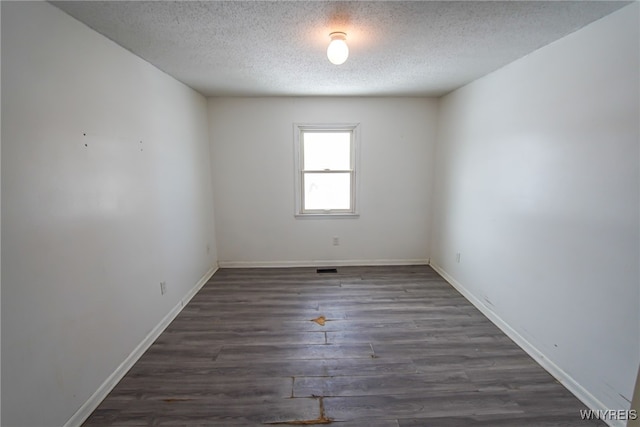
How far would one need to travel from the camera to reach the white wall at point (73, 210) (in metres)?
1.37

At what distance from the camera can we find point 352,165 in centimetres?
424

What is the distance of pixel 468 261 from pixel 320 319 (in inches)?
72.0

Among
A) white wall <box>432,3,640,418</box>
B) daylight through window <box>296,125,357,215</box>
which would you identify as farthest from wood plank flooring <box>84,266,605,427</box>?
daylight through window <box>296,125,357,215</box>

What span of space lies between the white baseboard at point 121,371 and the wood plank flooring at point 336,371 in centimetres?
4

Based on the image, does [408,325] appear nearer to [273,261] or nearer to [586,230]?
[586,230]

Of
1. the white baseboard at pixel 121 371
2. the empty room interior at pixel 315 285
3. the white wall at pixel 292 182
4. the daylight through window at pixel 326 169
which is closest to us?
the empty room interior at pixel 315 285

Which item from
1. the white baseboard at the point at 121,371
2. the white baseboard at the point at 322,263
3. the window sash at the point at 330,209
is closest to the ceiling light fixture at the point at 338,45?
the window sash at the point at 330,209

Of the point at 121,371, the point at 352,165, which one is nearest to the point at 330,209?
the point at 352,165

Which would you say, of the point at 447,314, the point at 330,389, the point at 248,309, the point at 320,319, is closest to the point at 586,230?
the point at 447,314

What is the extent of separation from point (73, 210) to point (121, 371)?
3.92 feet

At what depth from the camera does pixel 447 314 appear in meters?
2.98

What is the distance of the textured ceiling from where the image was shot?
1.65m

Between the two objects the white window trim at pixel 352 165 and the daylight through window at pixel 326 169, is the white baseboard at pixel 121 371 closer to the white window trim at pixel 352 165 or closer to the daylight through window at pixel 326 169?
the white window trim at pixel 352 165

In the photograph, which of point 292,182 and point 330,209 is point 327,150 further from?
point 330,209
